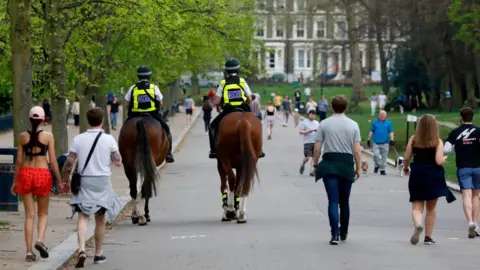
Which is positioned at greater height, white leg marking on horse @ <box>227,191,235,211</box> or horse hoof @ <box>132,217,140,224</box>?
white leg marking on horse @ <box>227,191,235,211</box>

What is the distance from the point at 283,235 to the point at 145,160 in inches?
114

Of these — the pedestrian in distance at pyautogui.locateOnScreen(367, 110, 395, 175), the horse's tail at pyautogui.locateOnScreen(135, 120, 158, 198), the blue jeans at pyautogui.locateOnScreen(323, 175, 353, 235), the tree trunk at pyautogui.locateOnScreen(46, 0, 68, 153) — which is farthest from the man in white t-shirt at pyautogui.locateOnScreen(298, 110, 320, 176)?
the blue jeans at pyautogui.locateOnScreen(323, 175, 353, 235)

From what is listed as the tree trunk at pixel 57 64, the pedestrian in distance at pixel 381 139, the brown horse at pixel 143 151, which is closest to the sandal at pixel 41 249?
the brown horse at pixel 143 151

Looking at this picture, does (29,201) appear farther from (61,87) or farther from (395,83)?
(395,83)

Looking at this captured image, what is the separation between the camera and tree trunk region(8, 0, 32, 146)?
16953 millimetres

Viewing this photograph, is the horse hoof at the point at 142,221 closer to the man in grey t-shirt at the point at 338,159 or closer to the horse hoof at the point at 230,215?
the horse hoof at the point at 230,215

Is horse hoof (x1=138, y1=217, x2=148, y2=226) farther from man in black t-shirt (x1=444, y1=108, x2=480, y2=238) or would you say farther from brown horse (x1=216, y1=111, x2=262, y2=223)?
man in black t-shirt (x1=444, y1=108, x2=480, y2=238)

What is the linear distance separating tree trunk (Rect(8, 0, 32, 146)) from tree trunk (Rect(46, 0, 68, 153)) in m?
4.04

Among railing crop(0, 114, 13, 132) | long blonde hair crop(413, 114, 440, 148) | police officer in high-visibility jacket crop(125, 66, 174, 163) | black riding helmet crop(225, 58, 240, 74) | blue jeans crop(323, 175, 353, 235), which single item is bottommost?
railing crop(0, 114, 13, 132)

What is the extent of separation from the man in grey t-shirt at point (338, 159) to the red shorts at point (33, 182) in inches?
135

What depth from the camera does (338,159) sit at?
14109 millimetres

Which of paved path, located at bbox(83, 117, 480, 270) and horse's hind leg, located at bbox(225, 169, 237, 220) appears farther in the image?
horse's hind leg, located at bbox(225, 169, 237, 220)

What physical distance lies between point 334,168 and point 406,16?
180 ft

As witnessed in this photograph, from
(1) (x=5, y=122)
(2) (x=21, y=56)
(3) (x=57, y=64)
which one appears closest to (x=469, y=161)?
(2) (x=21, y=56)
